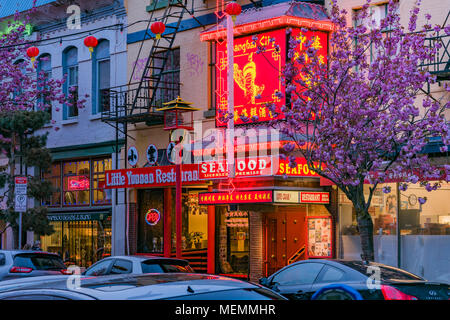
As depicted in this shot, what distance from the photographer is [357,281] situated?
10.8 meters

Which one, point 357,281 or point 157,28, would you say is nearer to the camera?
point 357,281

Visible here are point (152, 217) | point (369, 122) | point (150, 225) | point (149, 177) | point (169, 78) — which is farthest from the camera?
point (150, 225)

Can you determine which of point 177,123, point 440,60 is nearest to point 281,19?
point 177,123

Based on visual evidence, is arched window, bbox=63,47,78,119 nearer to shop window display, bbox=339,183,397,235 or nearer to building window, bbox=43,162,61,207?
building window, bbox=43,162,61,207

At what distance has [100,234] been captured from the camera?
2802cm

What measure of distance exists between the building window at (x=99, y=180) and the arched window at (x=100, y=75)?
6.53ft

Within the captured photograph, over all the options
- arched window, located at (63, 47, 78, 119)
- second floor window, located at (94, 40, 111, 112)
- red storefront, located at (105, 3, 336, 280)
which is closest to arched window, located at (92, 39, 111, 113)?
second floor window, located at (94, 40, 111, 112)

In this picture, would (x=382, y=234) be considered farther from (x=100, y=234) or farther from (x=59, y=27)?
(x=59, y=27)

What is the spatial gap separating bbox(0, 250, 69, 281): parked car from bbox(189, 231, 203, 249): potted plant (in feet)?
Answer: 23.6

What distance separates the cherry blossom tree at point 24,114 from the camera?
25.2m

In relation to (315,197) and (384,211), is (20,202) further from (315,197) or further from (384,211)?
(384,211)

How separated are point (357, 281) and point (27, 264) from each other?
9459 millimetres

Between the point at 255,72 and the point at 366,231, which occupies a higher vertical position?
the point at 255,72

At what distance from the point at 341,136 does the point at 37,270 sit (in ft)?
25.7
